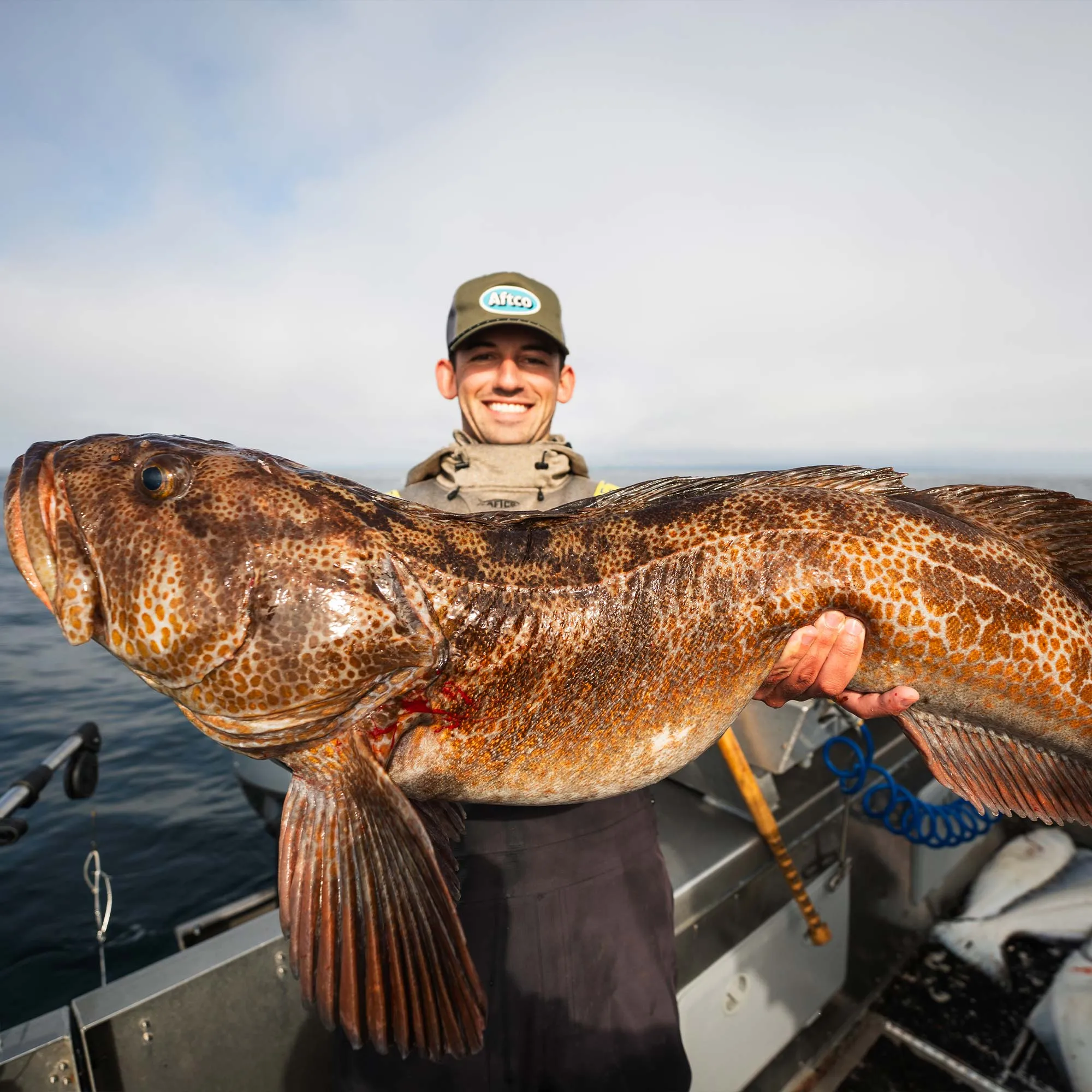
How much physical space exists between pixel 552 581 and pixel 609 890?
1498mm

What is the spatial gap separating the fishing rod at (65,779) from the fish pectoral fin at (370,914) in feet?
7.99

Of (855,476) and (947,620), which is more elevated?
(855,476)

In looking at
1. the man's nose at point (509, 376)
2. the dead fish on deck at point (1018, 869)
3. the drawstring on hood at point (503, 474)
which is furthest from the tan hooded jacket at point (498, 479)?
the dead fish on deck at point (1018, 869)

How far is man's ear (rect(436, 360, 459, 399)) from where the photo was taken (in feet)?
14.4

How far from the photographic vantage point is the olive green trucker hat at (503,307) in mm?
3873

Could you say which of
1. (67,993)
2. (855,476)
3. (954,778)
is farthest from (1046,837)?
(67,993)

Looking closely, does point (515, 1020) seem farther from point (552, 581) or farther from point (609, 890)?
point (552, 581)

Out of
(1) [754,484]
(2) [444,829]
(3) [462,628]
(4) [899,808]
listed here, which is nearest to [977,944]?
(4) [899,808]

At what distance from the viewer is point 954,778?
2.68 m

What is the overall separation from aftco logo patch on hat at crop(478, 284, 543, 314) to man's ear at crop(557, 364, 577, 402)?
643 millimetres

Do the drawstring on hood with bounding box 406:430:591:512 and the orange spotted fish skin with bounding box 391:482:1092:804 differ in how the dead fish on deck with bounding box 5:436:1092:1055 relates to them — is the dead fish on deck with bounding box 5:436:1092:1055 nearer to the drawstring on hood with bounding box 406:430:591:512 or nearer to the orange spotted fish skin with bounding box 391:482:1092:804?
the orange spotted fish skin with bounding box 391:482:1092:804

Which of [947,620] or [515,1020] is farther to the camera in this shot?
[515,1020]

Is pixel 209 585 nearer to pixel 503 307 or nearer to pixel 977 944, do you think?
pixel 503 307

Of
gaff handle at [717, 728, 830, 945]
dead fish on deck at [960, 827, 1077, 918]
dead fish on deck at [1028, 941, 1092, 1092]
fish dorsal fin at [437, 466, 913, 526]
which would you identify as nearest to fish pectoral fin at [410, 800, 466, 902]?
fish dorsal fin at [437, 466, 913, 526]
